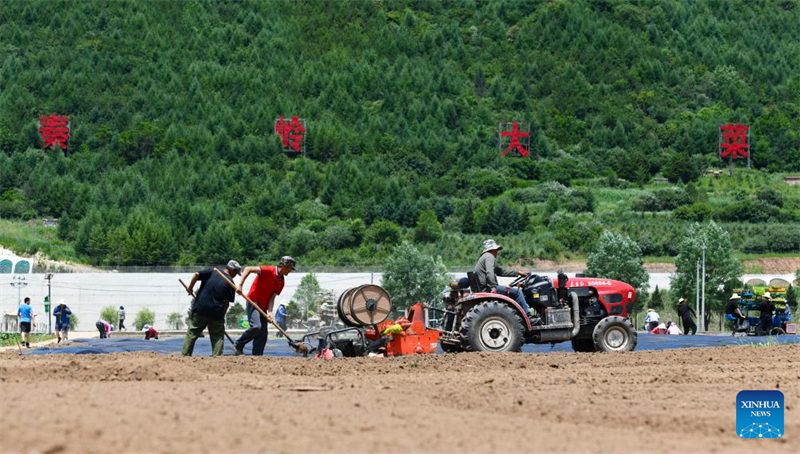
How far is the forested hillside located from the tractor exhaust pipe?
82.2 metres

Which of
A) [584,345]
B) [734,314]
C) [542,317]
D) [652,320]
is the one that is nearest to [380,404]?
[542,317]

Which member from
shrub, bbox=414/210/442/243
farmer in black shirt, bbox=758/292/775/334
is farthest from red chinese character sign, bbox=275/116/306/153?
farmer in black shirt, bbox=758/292/775/334

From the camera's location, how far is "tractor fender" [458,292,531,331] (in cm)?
1596

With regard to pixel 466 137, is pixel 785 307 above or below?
below

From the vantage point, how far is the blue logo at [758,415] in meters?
8.39

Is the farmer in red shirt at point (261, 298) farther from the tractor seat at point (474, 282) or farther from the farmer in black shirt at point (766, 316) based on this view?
the farmer in black shirt at point (766, 316)

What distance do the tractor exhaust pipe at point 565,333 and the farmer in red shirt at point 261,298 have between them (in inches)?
131

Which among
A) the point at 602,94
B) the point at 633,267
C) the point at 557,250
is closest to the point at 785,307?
the point at 633,267

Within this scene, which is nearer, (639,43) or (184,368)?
(184,368)

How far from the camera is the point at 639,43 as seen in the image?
199m

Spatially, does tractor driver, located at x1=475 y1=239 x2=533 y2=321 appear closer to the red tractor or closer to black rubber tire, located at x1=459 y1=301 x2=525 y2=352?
the red tractor

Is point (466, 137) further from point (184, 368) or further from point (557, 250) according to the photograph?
point (184, 368)

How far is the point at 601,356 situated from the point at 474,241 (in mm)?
97831

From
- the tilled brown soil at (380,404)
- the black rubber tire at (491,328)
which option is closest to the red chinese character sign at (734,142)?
the black rubber tire at (491,328)
